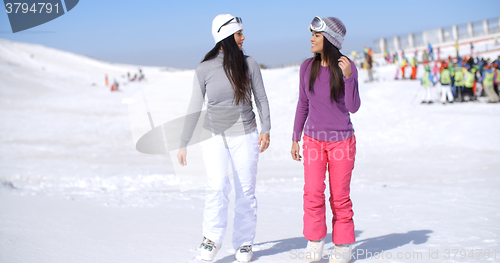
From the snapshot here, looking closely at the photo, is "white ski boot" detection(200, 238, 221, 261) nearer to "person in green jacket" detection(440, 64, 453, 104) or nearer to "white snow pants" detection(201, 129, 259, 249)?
"white snow pants" detection(201, 129, 259, 249)

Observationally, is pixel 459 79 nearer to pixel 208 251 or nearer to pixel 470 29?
pixel 208 251

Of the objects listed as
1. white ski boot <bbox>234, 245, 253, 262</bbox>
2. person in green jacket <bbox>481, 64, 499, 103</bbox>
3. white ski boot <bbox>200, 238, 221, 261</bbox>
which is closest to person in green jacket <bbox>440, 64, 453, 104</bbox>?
person in green jacket <bbox>481, 64, 499, 103</bbox>

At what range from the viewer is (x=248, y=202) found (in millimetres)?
3252

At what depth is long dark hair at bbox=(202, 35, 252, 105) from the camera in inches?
123

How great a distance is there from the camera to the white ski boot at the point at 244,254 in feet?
10.5

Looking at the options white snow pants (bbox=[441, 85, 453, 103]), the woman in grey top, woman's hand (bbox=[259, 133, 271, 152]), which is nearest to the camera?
the woman in grey top

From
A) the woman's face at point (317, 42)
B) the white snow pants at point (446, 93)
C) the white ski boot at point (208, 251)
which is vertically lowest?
the white snow pants at point (446, 93)

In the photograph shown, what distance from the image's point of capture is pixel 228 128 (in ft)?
10.4

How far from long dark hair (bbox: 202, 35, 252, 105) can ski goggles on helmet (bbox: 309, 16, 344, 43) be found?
1.88 feet

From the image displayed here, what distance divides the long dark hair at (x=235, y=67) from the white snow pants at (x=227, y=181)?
0.31m

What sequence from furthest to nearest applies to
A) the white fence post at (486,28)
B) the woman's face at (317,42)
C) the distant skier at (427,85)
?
the white fence post at (486,28) < the distant skier at (427,85) < the woman's face at (317,42)

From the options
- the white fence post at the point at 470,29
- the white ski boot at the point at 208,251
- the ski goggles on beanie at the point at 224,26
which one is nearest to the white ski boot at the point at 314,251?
the white ski boot at the point at 208,251

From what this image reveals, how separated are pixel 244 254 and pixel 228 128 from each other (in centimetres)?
97

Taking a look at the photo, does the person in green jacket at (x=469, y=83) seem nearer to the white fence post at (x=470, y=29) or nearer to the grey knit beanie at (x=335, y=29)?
the grey knit beanie at (x=335, y=29)
